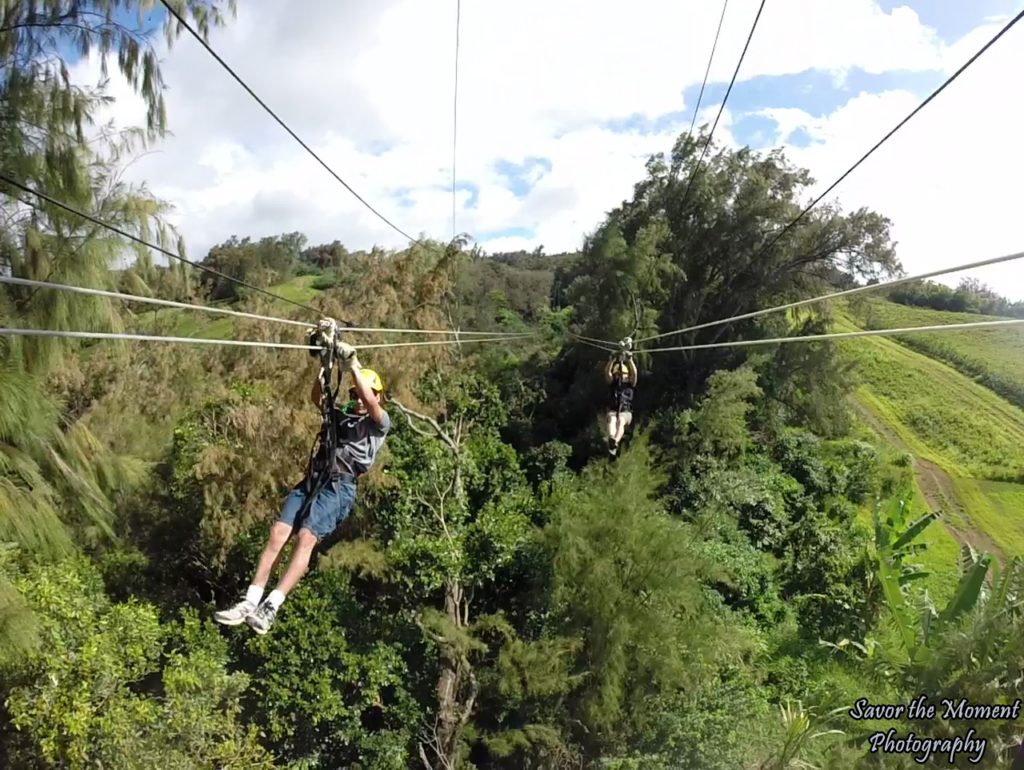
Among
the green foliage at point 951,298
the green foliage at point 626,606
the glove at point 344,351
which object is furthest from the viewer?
the green foliage at point 951,298

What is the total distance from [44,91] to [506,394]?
1557 centimetres

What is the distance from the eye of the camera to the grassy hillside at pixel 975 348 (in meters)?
23.6

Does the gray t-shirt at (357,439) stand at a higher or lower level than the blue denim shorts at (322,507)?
higher

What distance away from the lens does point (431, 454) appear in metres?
12.6

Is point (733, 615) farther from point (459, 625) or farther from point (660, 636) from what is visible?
point (459, 625)

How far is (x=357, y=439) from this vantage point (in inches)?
163

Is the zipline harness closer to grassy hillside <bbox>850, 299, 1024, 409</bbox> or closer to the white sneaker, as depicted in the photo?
the white sneaker

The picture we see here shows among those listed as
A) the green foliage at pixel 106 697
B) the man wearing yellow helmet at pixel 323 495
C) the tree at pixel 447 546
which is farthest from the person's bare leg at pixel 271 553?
the tree at pixel 447 546

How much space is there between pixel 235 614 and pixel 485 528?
883 centimetres

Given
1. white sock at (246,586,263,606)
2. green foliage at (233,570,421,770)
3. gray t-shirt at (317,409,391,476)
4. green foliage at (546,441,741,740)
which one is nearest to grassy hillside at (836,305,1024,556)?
green foliage at (546,441,741,740)

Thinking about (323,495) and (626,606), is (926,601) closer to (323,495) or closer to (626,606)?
(626,606)

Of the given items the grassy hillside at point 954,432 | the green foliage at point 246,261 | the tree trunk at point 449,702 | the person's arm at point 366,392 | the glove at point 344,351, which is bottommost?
the tree trunk at point 449,702

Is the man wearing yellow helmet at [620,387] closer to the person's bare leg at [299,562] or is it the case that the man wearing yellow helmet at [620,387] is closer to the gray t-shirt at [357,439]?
the gray t-shirt at [357,439]

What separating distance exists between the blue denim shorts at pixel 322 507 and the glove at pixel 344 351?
2.46 feet
